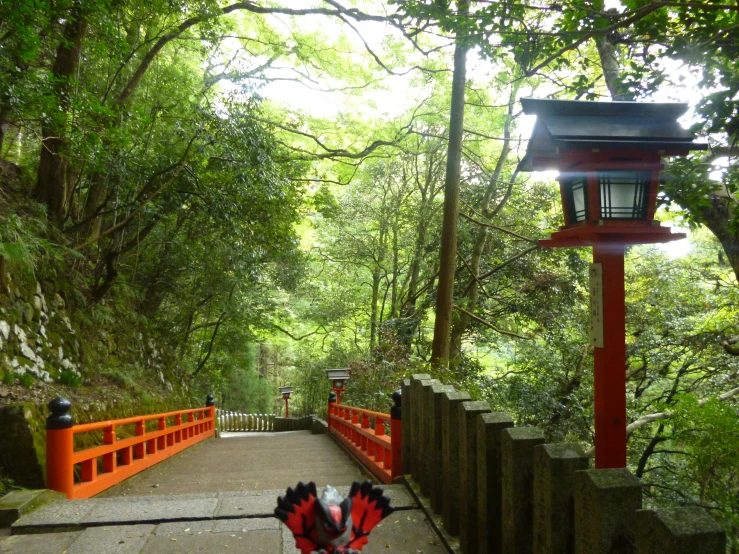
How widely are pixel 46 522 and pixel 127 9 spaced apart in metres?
6.61

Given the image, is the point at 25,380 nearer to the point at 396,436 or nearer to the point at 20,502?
the point at 20,502

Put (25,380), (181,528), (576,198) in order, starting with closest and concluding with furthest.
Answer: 1. (576,198)
2. (181,528)
3. (25,380)

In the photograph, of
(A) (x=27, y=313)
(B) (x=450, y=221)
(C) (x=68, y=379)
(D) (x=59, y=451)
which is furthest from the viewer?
(B) (x=450, y=221)

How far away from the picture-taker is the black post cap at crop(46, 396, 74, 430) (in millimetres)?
4340

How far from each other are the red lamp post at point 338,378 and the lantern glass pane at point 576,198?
885 cm

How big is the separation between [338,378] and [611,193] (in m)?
9.35

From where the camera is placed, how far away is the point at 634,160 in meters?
3.14

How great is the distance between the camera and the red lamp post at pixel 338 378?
11.7 m

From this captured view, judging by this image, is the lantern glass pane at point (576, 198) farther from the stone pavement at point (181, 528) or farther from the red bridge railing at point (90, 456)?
the red bridge railing at point (90, 456)

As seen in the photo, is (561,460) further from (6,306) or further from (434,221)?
(434,221)

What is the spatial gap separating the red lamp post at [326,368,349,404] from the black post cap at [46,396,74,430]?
24.9 feet

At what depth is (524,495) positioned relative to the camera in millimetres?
2355

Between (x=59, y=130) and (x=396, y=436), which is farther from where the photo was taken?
(x=59, y=130)

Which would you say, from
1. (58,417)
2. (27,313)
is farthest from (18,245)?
(58,417)
